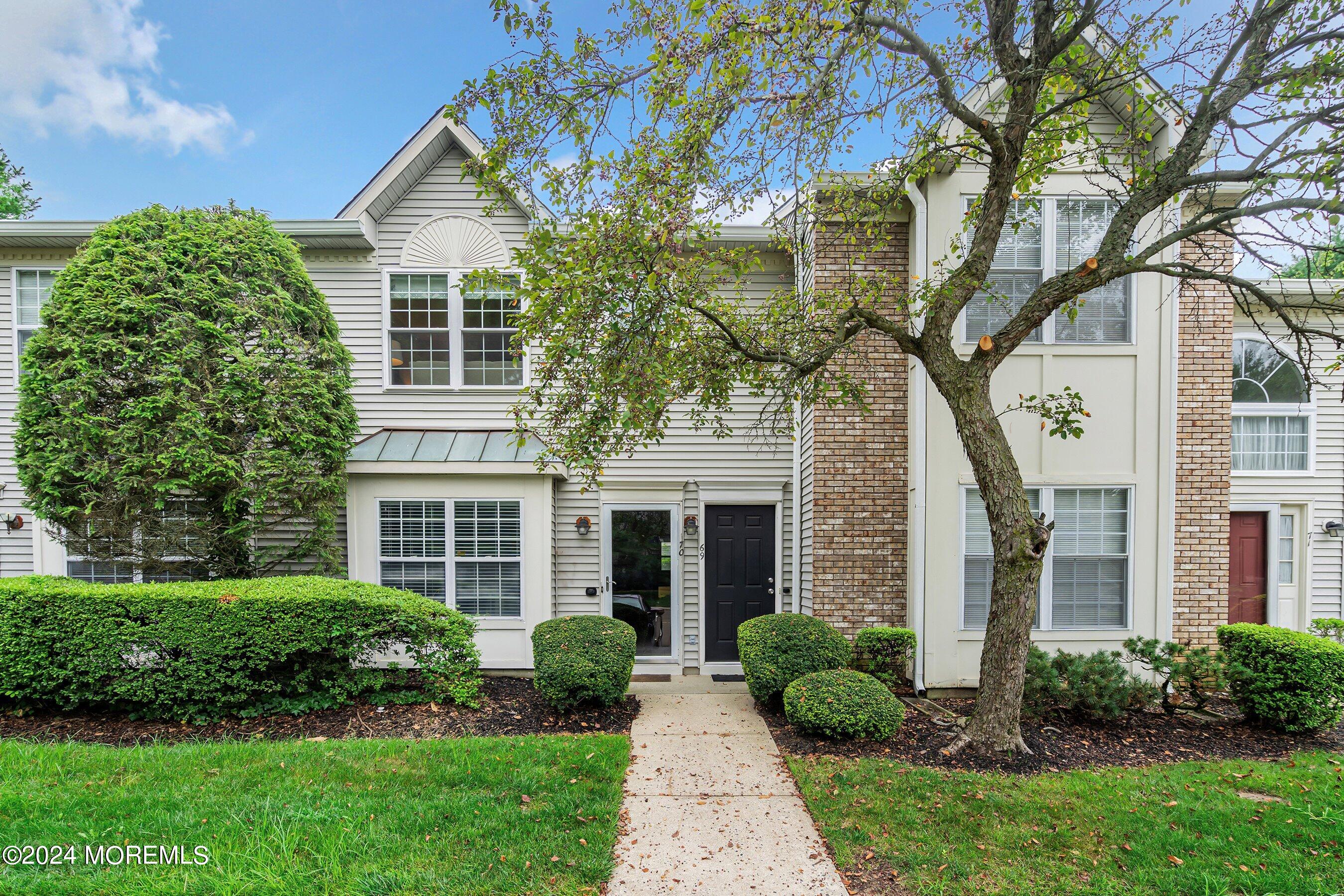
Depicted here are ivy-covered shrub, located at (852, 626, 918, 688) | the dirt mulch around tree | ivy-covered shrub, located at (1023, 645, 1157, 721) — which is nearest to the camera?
the dirt mulch around tree

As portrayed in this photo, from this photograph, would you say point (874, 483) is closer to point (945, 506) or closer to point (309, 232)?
point (945, 506)

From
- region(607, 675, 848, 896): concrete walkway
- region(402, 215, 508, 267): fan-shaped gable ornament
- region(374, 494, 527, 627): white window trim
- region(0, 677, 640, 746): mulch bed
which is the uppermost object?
region(402, 215, 508, 267): fan-shaped gable ornament

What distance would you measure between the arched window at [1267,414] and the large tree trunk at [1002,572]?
6572 mm

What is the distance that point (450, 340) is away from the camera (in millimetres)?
7477

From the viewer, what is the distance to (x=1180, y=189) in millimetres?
4500

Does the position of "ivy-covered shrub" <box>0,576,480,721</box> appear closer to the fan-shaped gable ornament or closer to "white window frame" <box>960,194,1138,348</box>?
the fan-shaped gable ornament

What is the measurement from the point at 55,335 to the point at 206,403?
161 cm

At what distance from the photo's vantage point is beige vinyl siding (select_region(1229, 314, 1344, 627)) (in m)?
8.28

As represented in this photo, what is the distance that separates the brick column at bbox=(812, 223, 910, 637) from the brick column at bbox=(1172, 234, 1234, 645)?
2.80 m

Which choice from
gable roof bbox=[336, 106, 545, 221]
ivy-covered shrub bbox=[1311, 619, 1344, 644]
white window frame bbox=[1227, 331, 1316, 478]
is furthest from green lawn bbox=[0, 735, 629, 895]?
white window frame bbox=[1227, 331, 1316, 478]

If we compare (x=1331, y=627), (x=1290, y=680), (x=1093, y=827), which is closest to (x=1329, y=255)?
(x=1290, y=680)

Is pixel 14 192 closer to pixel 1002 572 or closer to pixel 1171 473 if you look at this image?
pixel 1002 572

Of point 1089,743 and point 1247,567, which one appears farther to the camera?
point 1247,567

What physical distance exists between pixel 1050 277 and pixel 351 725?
814 cm
